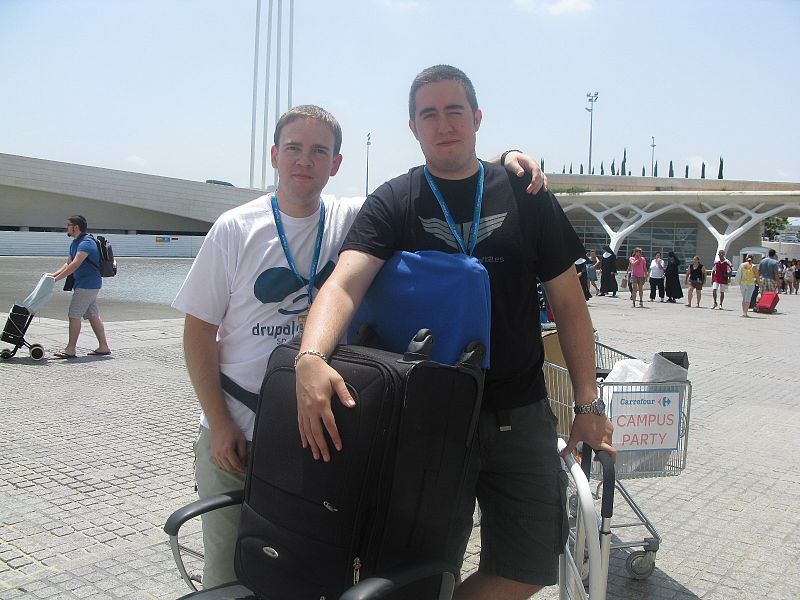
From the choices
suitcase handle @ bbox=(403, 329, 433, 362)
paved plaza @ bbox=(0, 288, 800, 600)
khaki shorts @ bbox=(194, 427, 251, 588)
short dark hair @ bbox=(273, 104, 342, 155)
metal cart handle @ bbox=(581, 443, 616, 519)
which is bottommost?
paved plaza @ bbox=(0, 288, 800, 600)

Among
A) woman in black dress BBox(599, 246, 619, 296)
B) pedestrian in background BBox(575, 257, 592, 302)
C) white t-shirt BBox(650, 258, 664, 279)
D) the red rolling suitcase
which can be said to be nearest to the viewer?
pedestrian in background BBox(575, 257, 592, 302)

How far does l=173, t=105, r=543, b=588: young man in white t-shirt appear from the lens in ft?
7.90

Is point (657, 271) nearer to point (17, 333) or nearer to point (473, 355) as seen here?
point (17, 333)

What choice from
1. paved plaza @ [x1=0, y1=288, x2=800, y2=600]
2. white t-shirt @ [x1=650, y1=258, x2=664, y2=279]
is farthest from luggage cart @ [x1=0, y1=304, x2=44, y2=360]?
white t-shirt @ [x1=650, y1=258, x2=664, y2=279]

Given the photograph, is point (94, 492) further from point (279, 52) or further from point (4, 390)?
point (279, 52)

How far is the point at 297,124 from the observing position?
7.97 ft

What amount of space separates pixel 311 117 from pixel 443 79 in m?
0.45

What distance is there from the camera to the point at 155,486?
500cm

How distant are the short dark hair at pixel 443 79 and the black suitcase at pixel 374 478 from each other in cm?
82

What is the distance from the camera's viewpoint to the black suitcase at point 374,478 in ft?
5.85

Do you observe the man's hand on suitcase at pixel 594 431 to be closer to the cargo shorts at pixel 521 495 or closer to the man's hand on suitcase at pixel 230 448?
the cargo shorts at pixel 521 495

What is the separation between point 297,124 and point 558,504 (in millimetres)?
1426

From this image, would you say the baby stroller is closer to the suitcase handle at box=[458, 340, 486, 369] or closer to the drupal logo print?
the drupal logo print

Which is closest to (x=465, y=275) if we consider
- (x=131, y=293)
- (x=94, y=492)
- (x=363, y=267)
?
(x=363, y=267)
